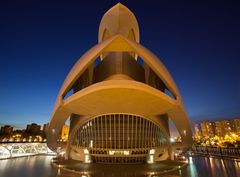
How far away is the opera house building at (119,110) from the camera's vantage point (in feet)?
55.9

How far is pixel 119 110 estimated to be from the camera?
68.5 ft

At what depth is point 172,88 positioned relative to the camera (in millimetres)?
20469

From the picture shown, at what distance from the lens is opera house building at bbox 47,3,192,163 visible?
55.9 ft

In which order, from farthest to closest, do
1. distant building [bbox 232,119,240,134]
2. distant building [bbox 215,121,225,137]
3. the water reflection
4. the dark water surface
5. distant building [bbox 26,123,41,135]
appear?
distant building [bbox 215,121,225,137] → distant building [bbox 232,119,240,134] → distant building [bbox 26,123,41,135] → the dark water surface → the water reflection

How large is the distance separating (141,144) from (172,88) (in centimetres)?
880

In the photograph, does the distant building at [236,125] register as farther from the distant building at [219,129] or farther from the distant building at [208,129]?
the distant building at [208,129]

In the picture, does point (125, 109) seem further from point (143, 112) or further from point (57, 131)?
point (57, 131)

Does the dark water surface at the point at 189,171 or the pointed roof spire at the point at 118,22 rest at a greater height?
the pointed roof spire at the point at 118,22

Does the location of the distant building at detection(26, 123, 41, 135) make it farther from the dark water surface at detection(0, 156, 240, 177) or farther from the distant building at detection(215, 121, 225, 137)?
the distant building at detection(215, 121, 225, 137)

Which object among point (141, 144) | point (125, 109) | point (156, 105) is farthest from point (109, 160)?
point (156, 105)

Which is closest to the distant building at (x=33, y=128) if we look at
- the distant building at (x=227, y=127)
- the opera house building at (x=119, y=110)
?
the opera house building at (x=119, y=110)

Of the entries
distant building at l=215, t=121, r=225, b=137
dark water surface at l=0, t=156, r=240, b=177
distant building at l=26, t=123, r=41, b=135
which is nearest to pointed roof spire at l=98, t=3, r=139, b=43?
dark water surface at l=0, t=156, r=240, b=177

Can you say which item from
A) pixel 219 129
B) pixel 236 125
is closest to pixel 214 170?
pixel 236 125

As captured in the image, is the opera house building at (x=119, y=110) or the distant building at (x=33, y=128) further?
the distant building at (x=33, y=128)
